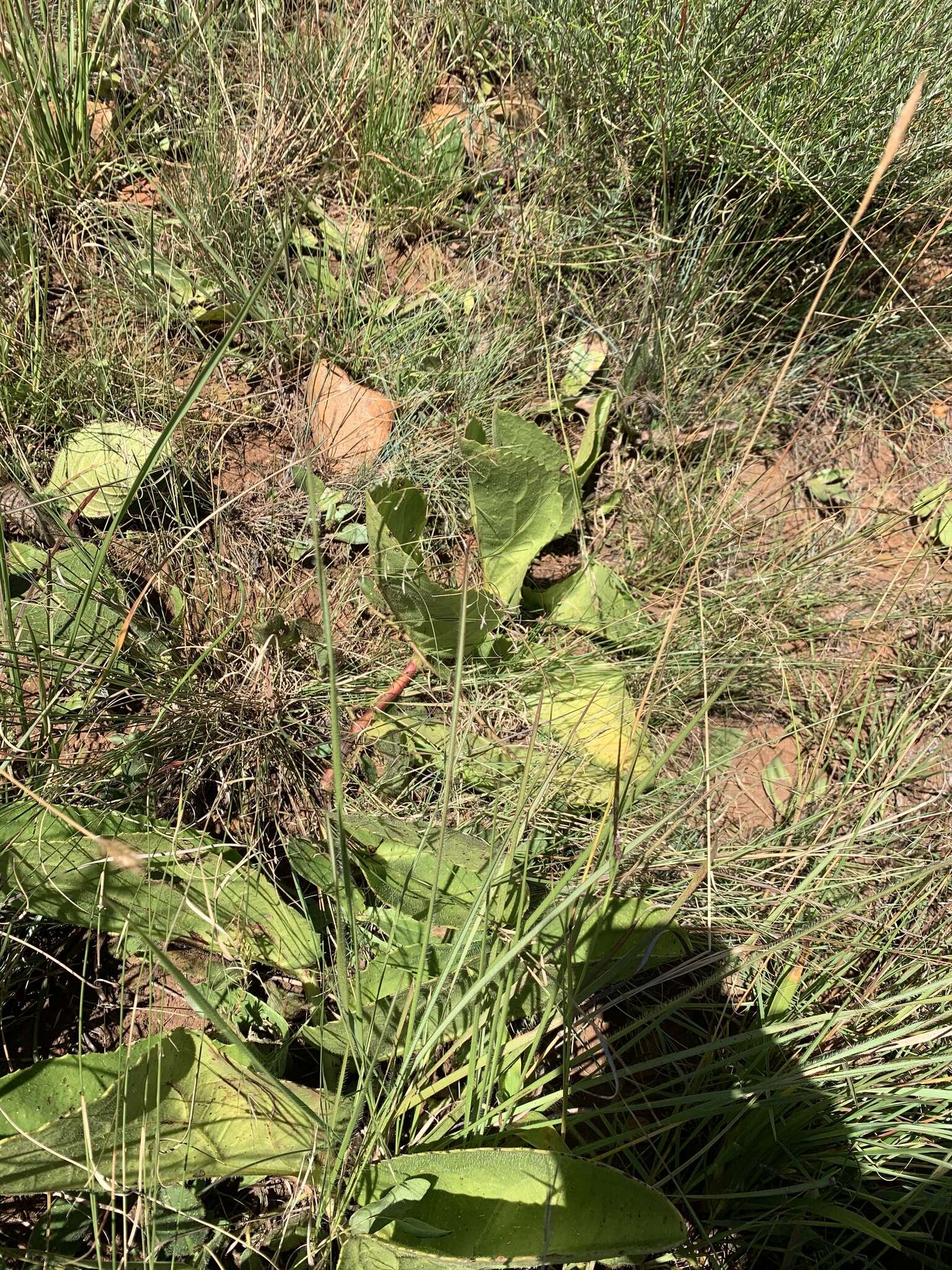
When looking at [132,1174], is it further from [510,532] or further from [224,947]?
[510,532]

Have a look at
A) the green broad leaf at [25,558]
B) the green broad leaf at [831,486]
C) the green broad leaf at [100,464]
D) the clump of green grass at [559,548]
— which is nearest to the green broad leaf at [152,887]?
the clump of green grass at [559,548]

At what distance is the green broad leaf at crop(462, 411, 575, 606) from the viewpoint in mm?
1349

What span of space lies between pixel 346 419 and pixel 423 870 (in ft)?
2.78

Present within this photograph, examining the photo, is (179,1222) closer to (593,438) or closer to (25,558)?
(25,558)

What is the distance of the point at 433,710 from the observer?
4.47 ft

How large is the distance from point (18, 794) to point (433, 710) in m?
0.59

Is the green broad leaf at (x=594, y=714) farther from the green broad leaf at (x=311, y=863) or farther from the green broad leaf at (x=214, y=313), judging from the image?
the green broad leaf at (x=214, y=313)

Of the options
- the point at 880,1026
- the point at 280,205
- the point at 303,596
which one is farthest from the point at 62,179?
the point at 880,1026

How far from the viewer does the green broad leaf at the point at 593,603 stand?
150cm

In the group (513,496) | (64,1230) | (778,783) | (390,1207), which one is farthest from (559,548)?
(64,1230)

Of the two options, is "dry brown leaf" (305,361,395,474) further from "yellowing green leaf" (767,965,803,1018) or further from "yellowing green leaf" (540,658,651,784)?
"yellowing green leaf" (767,965,803,1018)

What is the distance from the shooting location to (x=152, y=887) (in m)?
1.05

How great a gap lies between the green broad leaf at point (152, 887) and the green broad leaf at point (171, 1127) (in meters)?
0.14

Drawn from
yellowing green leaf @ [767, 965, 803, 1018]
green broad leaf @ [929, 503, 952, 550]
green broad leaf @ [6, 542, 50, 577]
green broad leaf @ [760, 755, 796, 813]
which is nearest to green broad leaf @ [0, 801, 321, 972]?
green broad leaf @ [6, 542, 50, 577]
